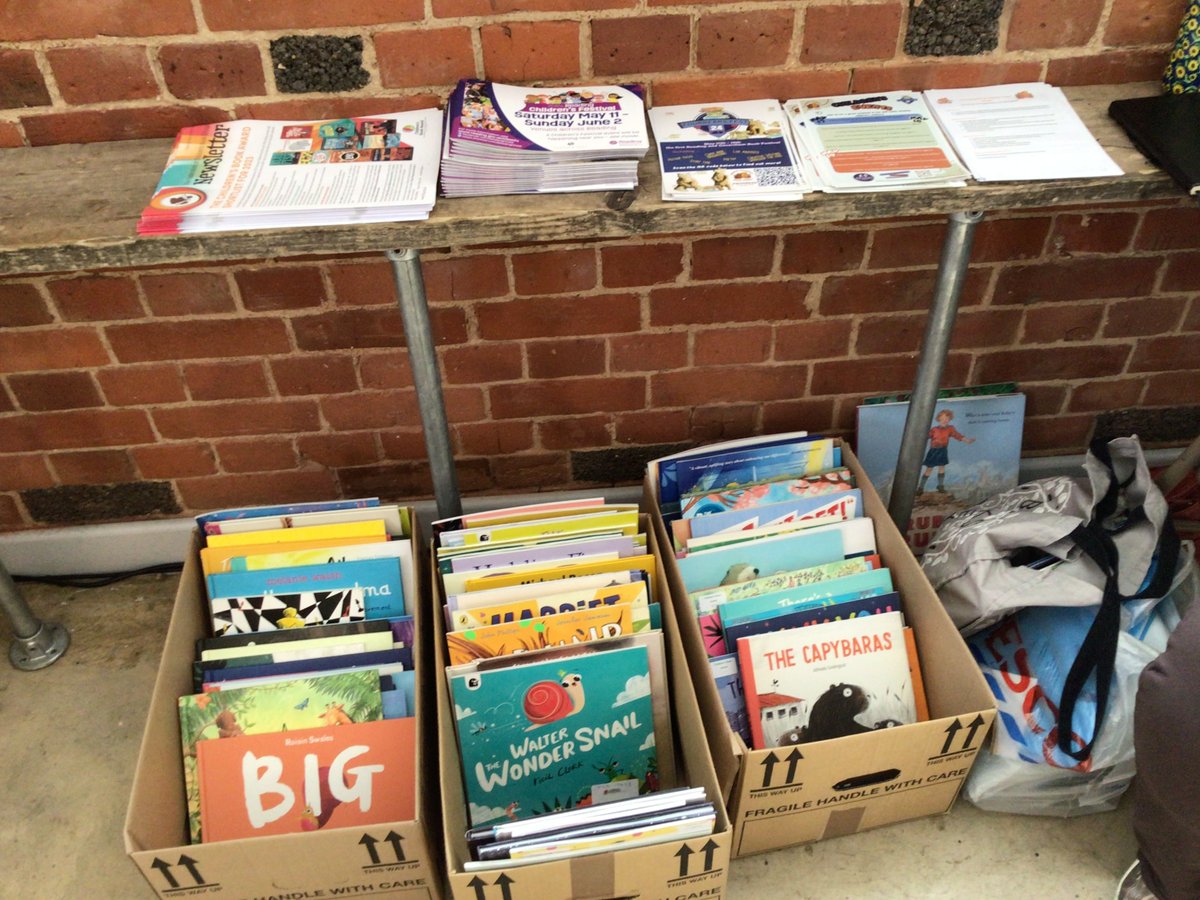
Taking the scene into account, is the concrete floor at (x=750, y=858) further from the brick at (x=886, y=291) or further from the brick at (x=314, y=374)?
the brick at (x=886, y=291)

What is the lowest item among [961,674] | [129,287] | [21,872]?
[21,872]

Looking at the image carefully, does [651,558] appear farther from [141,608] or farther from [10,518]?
[10,518]

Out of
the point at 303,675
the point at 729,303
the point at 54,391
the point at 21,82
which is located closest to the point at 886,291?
the point at 729,303

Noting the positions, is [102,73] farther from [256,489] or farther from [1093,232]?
[1093,232]

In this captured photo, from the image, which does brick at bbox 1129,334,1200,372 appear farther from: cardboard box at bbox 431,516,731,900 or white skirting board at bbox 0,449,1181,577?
cardboard box at bbox 431,516,731,900

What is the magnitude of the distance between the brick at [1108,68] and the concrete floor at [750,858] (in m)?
1.13

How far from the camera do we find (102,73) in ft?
4.25

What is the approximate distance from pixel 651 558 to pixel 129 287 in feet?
3.14

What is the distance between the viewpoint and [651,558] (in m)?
1.48

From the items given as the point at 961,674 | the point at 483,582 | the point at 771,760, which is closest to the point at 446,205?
the point at 483,582

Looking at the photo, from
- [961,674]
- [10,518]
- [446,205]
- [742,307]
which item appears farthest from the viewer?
[10,518]

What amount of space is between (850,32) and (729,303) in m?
0.47

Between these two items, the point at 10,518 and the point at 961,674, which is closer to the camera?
the point at 961,674

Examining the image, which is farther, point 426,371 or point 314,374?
point 314,374
